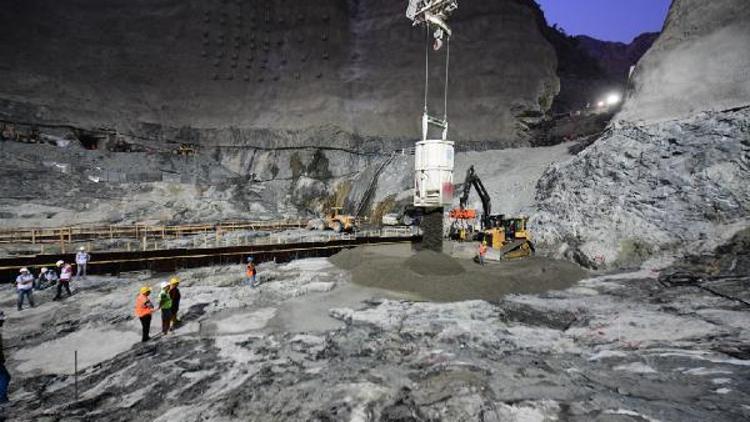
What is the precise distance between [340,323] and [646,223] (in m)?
13.5

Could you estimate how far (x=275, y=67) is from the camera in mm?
40719

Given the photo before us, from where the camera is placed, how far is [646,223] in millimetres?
14453

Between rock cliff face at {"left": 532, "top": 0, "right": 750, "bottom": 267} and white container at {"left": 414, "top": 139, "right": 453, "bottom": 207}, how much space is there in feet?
21.0

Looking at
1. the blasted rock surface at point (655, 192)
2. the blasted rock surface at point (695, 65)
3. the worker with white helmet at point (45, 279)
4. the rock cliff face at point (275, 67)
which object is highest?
the rock cliff face at point (275, 67)

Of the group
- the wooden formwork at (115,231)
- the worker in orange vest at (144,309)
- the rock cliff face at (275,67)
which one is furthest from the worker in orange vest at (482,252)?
the rock cliff face at (275,67)

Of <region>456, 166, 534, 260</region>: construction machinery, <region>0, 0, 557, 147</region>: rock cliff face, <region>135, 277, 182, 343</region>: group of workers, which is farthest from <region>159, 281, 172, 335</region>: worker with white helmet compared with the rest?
<region>0, 0, 557, 147</region>: rock cliff face

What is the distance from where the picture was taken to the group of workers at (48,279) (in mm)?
10508

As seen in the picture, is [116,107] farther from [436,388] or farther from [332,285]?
[436,388]

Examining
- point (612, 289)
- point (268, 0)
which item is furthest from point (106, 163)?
point (612, 289)

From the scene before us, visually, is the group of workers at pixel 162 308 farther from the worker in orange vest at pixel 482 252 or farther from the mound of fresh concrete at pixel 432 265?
the worker in orange vest at pixel 482 252

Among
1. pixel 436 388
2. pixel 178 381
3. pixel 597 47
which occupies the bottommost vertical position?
pixel 178 381

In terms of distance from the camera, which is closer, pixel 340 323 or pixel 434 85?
pixel 340 323

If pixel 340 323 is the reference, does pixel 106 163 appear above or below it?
above

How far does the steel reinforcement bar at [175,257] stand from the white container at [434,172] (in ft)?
20.9
